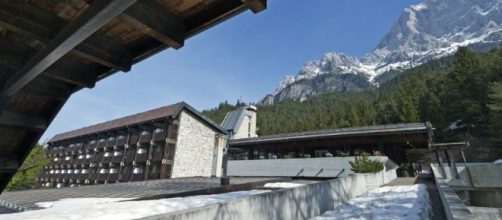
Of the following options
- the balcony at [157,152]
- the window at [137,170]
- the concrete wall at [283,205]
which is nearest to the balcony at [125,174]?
the window at [137,170]

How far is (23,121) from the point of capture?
138 inches

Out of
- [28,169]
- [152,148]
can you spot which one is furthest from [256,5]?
[152,148]

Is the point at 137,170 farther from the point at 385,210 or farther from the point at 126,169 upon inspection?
the point at 385,210

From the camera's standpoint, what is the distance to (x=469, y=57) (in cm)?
5078

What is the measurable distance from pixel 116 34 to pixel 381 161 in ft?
55.9

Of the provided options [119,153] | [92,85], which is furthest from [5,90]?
[119,153]

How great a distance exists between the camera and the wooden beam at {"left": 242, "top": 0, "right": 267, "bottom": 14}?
220 cm

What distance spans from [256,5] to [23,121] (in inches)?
138

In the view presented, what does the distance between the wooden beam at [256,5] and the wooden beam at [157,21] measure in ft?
2.66

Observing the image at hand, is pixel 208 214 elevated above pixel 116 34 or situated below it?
below

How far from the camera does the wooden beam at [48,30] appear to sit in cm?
233

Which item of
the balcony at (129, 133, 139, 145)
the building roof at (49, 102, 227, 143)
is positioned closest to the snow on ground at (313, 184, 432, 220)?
the building roof at (49, 102, 227, 143)

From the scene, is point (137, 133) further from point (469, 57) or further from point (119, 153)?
point (469, 57)

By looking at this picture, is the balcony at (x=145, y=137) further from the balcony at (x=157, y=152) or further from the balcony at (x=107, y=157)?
the balcony at (x=107, y=157)
